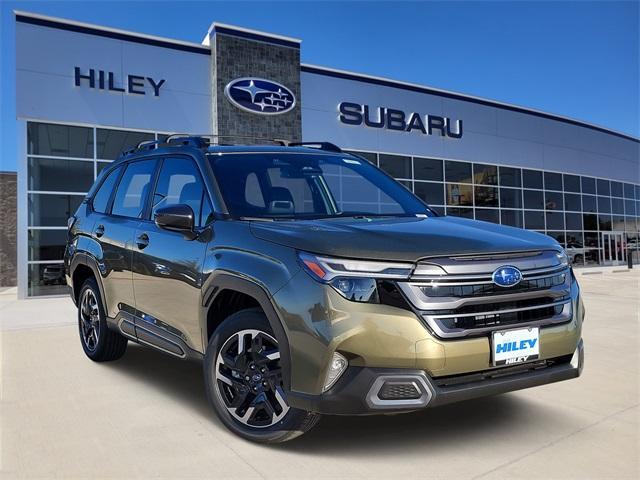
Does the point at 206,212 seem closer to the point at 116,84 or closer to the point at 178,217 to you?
the point at 178,217

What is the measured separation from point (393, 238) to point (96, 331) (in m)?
3.51

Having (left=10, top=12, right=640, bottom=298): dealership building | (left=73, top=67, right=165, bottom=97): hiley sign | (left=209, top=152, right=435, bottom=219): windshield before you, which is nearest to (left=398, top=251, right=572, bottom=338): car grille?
(left=209, top=152, right=435, bottom=219): windshield

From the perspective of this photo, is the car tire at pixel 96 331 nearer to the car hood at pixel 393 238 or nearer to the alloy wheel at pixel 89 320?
the alloy wheel at pixel 89 320

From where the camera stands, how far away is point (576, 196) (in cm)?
2783

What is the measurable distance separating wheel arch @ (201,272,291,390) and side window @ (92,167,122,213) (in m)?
2.24

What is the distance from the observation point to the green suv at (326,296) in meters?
2.71

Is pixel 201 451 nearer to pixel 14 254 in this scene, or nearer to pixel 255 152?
pixel 255 152

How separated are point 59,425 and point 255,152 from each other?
2.24 meters

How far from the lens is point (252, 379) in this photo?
3.17 metres

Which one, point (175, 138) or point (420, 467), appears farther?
point (175, 138)

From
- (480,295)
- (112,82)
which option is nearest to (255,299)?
(480,295)

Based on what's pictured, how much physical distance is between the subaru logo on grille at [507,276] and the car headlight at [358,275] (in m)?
0.46

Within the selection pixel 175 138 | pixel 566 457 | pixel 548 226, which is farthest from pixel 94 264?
pixel 548 226

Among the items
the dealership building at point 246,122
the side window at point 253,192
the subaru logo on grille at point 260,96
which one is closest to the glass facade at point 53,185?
the dealership building at point 246,122
